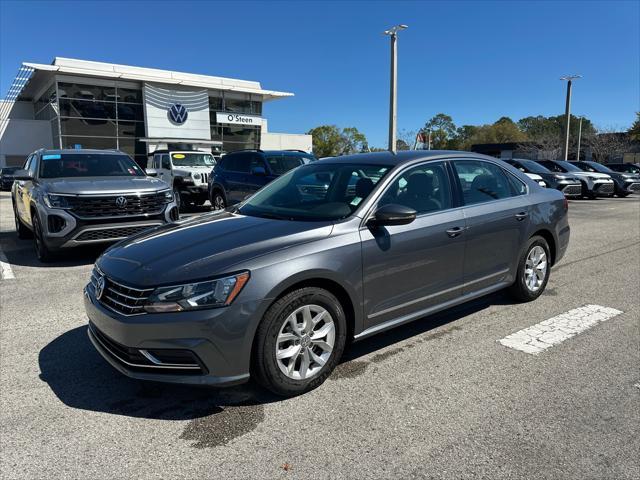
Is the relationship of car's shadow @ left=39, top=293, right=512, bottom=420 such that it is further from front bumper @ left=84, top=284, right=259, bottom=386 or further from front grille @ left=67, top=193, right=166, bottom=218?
front grille @ left=67, top=193, right=166, bottom=218

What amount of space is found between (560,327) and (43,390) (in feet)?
14.2

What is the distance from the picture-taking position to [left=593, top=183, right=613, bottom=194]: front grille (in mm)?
20297

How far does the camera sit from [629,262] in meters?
7.33

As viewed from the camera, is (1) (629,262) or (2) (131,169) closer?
(1) (629,262)

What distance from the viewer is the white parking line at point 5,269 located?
6648 millimetres

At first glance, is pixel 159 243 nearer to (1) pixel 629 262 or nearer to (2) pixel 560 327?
(2) pixel 560 327

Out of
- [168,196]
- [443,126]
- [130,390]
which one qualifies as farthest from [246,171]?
[443,126]

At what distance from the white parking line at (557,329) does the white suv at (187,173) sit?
11.8 m

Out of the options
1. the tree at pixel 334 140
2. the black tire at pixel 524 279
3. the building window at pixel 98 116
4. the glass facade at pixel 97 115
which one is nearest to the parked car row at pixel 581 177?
the black tire at pixel 524 279

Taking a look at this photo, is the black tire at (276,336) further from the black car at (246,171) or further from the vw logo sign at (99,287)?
the black car at (246,171)

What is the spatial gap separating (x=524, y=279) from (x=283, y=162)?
7.79m

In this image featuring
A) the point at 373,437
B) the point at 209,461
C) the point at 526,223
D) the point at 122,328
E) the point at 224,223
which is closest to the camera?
the point at 209,461

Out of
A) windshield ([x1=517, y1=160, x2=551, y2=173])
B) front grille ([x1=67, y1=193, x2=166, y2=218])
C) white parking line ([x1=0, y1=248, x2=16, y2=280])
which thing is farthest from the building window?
front grille ([x1=67, y1=193, x2=166, y2=218])

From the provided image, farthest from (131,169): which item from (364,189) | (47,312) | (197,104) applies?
(197,104)
